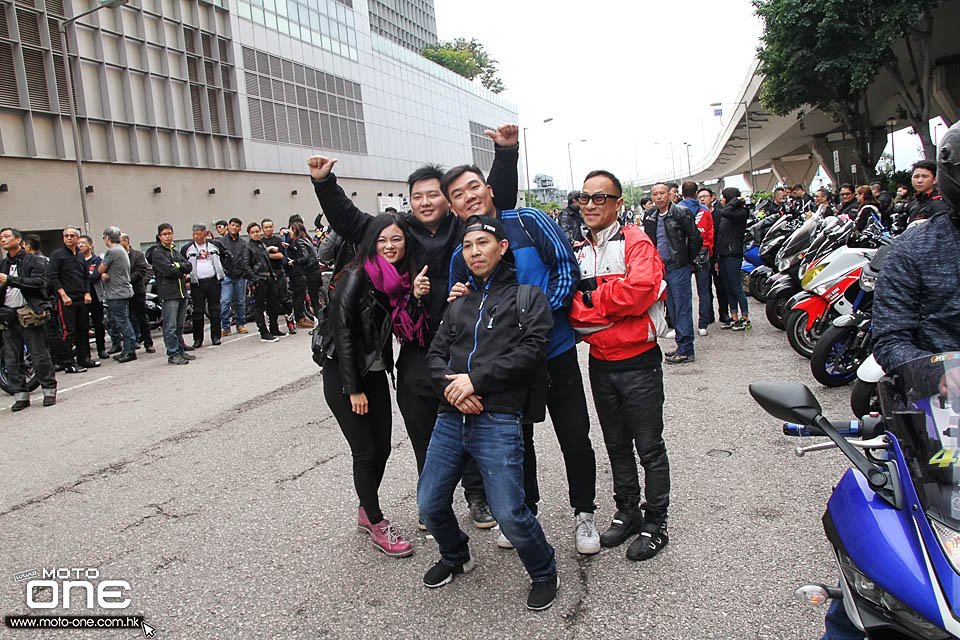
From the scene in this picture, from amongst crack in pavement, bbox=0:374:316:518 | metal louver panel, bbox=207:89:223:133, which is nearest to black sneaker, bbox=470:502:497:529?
crack in pavement, bbox=0:374:316:518

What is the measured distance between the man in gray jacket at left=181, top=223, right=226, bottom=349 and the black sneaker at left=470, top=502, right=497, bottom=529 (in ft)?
29.3

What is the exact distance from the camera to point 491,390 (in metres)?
2.97

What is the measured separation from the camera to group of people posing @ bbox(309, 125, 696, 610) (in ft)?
9.94

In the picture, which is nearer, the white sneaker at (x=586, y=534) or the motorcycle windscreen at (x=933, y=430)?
the motorcycle windscreen at (x=933, y=430)

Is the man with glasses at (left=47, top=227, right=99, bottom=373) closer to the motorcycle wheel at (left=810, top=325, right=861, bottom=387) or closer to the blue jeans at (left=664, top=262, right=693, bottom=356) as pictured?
the blue jeans at (left=664, top=262, right=693, bottom=356)

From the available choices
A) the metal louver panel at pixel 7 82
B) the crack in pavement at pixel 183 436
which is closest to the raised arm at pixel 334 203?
the crack in pavement at pixel 183 436

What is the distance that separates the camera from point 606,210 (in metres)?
3.62

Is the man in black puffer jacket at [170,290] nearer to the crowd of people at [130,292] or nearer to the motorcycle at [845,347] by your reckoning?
the crowd of people at [130,292]

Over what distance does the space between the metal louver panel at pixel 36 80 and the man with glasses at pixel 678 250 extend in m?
20.0

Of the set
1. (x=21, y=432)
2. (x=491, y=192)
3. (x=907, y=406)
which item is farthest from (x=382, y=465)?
(x=21, y=432)

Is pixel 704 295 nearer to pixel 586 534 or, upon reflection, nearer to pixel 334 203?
pixel 586 534

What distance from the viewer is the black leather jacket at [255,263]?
1220 centimetres

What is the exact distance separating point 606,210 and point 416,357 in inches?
47.1

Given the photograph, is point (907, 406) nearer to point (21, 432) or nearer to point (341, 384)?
point (341, 384)
